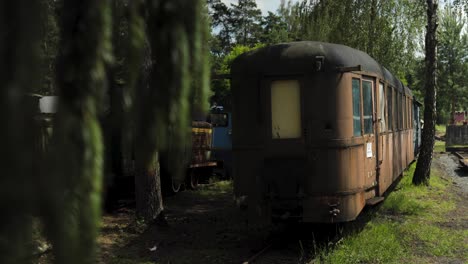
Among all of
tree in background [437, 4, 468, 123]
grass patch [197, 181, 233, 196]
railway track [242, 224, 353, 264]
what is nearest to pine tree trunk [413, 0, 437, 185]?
grass patch [197, 181, 233, 196]

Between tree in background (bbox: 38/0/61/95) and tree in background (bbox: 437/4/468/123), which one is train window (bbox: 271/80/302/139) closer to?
tree in background (bbox: 38/0/61/95)

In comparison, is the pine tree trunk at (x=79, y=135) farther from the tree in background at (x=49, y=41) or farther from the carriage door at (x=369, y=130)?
the carriage door at (x=369, y=130)

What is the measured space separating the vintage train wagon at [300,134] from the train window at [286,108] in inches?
0.6

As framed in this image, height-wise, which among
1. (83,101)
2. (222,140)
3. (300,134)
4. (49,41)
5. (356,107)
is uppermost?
(356,107)

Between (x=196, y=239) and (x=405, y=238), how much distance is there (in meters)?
Result: 3.35

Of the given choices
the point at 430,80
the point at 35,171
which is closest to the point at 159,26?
the point at 35,171

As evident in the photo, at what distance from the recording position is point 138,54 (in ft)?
2.91

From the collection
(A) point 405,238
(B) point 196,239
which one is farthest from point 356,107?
(B) point 196,239

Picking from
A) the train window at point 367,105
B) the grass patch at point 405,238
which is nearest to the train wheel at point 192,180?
the grass patch at point 405,238

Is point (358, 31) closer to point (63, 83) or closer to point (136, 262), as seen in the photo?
point (136, 262)

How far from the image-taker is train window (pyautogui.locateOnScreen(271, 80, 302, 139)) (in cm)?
710

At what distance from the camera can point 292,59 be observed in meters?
7.04

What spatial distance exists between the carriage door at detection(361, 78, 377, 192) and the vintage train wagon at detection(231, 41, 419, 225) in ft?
0.20

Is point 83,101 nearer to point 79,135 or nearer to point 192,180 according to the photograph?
point 79,135
